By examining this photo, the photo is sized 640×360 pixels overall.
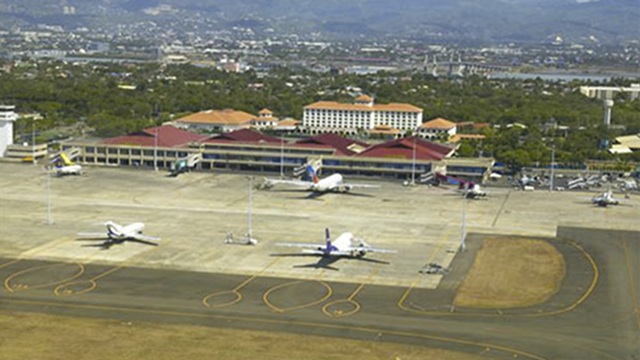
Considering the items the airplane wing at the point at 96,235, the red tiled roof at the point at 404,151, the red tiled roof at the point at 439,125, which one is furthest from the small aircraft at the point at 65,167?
the red tiled roof at the point at 439,125

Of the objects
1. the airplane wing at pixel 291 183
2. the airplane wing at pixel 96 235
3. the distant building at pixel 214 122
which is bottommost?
the airplane wing at pixel 96 235

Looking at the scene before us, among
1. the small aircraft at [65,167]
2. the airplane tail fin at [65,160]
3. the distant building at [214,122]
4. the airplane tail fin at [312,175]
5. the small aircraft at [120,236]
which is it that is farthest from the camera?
the distant building at [214,122]

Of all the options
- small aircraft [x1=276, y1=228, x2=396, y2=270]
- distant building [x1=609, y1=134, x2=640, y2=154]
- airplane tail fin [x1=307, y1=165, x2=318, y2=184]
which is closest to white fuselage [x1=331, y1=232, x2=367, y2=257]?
small aircraft [x1=276, y1=228, x2=396, y2=270]

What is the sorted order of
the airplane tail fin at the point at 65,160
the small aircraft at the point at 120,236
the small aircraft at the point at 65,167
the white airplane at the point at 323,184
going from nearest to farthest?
1. the small aircraft at the point at 120,236
2. the white airplane at the point at 323,184
3. the small aircraft at the point at 65,167
4. the airplane tail fin at the point at 65,160

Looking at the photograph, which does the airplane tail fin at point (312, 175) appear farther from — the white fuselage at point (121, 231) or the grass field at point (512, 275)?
the white fuselage at point (121, 231)

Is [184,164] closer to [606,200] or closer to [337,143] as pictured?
[337,143]

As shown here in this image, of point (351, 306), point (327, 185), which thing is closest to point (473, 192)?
point (327, 185)

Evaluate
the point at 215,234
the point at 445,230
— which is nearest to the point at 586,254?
the point at 445,230
